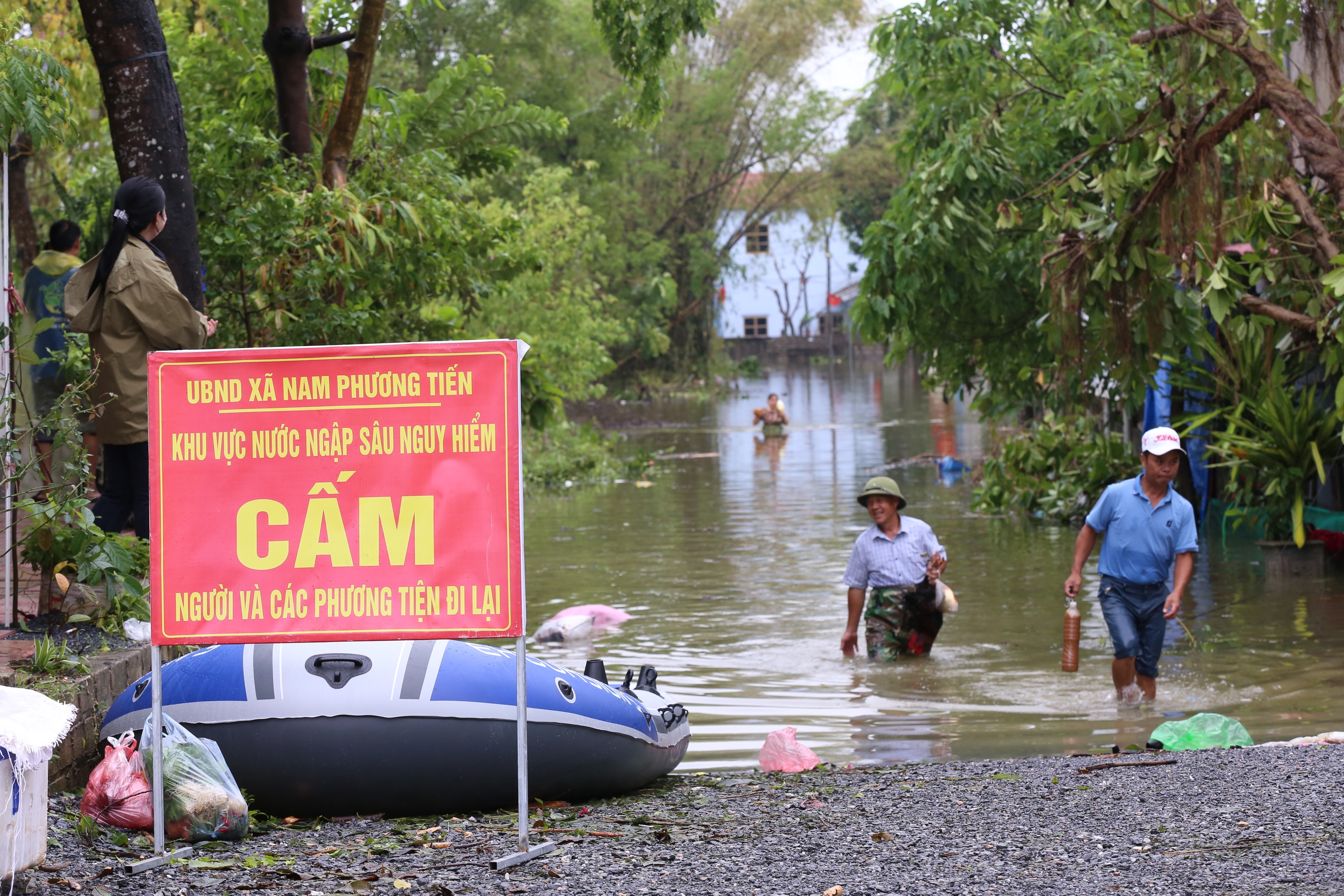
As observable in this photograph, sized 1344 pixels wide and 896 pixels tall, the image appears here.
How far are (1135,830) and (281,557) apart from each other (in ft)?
10.4

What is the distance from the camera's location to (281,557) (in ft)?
16.5

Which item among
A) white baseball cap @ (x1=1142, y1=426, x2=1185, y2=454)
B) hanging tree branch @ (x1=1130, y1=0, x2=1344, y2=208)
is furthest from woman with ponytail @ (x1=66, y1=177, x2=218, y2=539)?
hanging tree branch @ (x1=1130, y1=0, x2=1344, y2=208)

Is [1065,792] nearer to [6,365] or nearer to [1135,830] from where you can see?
[1135,830]

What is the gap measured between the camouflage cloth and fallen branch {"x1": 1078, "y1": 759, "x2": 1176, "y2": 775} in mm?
3575

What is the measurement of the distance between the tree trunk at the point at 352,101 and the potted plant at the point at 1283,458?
8.09 meters

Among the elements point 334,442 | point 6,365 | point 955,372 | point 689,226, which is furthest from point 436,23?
point 334,442

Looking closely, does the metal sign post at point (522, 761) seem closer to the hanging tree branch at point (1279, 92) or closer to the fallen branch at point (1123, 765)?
the fallen branch at point (1123, 765)

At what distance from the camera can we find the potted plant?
12.9 m

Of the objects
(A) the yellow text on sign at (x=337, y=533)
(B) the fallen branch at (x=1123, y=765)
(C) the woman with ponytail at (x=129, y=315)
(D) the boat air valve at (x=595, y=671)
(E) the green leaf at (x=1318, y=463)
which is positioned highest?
(C) the woman with ponytail at (x=129, y=315)

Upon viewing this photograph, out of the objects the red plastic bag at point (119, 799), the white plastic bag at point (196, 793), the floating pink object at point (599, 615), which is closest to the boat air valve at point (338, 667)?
the white plastic bag at point (196, 793)

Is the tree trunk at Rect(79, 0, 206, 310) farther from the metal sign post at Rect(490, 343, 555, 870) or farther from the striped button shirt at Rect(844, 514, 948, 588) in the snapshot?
the striped button shirt at Rect(844, 514, 948, 588)

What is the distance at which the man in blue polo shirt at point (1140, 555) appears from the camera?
8508 millimetres

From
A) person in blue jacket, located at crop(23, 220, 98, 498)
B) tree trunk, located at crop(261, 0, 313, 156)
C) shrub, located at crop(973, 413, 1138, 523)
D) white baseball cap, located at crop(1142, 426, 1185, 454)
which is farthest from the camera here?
shrub, located at crop(973, 413, 1138, 523)

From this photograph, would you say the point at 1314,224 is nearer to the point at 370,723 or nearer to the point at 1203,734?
the point at 1203,734
